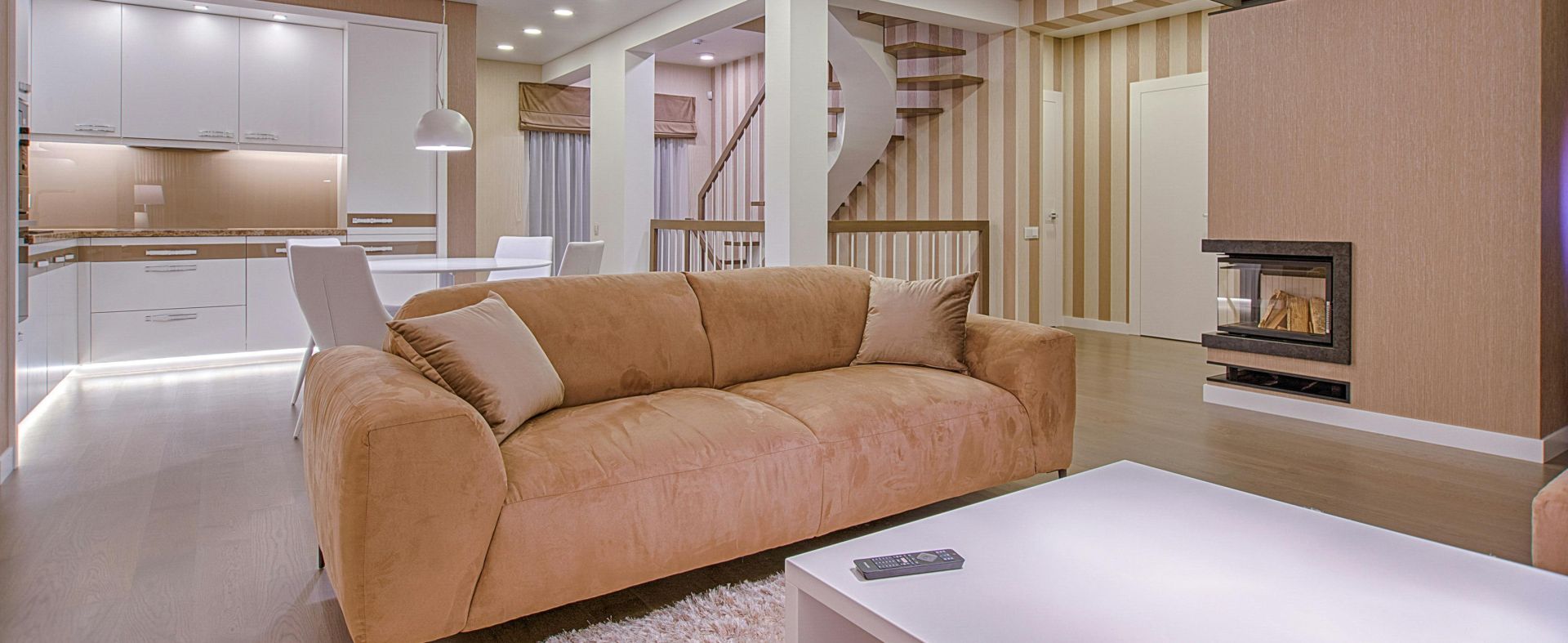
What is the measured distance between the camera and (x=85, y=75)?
5.56 m

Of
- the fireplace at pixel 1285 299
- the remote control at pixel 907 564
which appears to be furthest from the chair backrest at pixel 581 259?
the remote control at pixel 907 564

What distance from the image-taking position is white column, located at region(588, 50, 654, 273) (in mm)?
7500

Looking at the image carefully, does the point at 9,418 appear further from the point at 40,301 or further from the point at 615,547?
the point at 615,547

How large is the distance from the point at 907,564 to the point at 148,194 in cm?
664

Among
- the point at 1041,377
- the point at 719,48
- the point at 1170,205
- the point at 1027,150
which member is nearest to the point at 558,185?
the point at 719,48

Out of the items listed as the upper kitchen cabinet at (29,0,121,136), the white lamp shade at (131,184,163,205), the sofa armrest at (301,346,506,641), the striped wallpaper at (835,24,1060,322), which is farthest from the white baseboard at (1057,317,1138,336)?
the upper kitchen cabinet at (29,0,121,136)

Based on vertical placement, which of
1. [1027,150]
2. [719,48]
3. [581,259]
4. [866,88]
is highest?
[719,48]

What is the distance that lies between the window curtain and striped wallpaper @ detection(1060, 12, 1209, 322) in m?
4.74

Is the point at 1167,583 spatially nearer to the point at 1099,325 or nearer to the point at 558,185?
the point at 1099,325

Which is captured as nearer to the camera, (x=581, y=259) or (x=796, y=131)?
Answer: (x=581, y=259)

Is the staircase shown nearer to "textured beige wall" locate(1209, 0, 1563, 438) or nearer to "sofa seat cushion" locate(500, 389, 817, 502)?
"textured beige wall" locate(1209, 0, 1563, 438)

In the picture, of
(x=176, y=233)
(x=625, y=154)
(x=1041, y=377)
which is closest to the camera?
(x=1041, y=377)

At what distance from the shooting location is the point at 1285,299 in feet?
14.5

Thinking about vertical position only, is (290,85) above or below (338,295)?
above
